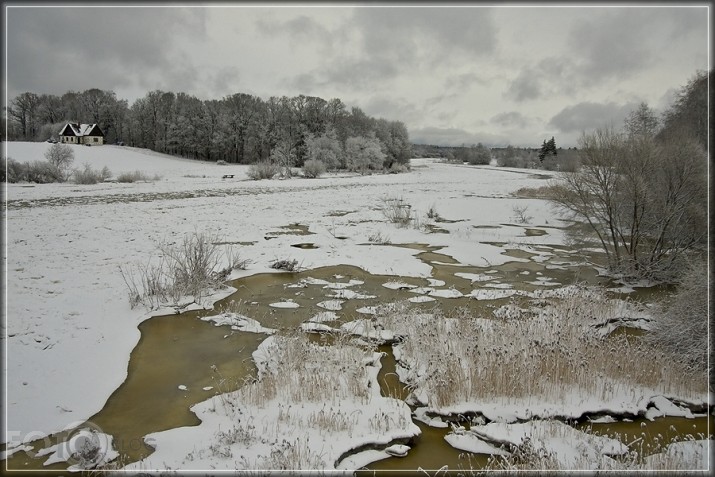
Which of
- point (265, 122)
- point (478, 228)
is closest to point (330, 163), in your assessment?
point (265, 122)

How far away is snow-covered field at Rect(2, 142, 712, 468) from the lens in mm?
5586

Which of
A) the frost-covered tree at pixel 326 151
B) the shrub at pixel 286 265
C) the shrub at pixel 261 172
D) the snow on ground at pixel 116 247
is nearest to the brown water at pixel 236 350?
the shrub at pixel 286 265

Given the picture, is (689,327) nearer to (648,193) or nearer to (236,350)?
(648,193)

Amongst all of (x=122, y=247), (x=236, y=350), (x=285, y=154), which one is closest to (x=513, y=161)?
(x=285, y=154)

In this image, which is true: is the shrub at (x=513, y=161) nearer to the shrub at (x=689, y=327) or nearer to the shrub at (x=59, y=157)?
the shrub at (x=59, y=157)

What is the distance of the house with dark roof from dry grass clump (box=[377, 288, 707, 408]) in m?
74.9

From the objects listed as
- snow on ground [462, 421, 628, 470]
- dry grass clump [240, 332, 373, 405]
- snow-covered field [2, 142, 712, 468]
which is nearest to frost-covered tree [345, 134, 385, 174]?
snow-covered field [2, 142, 712, 468]

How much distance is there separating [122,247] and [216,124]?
Answer: 5986 cm

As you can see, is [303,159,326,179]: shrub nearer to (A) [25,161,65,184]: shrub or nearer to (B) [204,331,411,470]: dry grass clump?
(A) [25,161,65,184]: shrub

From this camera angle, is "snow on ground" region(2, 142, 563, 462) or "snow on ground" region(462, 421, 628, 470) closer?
"snow on ground" region(462, 421, 628, 470)

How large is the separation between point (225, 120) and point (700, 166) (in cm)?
6488

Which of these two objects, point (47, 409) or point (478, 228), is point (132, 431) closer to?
point (47, 409)

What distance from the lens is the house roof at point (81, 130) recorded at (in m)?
66.2

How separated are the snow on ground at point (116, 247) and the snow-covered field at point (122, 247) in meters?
0.03
